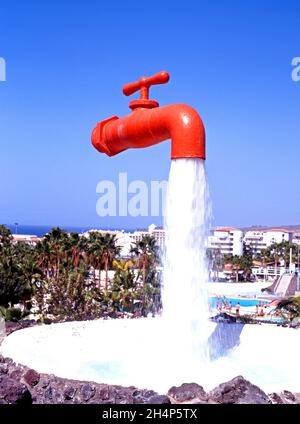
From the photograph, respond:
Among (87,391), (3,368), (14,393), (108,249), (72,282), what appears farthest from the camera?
(108,249)

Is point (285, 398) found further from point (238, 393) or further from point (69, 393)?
point (69, 393)

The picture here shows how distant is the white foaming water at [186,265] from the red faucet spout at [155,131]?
24cm

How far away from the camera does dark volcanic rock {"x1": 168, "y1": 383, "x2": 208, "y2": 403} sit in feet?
24.7

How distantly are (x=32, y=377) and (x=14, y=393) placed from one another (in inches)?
47.2

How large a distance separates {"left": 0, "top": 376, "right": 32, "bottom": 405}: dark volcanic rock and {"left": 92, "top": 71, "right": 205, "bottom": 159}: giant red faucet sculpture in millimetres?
Answer: 4140

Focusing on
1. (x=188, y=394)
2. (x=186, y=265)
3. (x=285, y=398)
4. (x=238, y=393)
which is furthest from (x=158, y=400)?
(x=186, y=265)

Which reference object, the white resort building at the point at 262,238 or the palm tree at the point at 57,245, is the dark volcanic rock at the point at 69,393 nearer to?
the palm tree at the point at 57,245

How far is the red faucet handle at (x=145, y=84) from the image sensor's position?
970cm

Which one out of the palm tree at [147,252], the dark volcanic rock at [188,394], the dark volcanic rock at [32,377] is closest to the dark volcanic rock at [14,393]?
the dark volcanic rock at [32,377]

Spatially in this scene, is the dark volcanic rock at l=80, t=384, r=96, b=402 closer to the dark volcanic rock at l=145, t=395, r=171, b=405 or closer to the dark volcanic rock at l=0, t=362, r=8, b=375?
the dark volcanic rock at l=145, t=395, r=171, b=405

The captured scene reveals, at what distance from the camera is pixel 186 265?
920 cm

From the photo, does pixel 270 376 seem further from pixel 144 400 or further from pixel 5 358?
pixel 5 358
